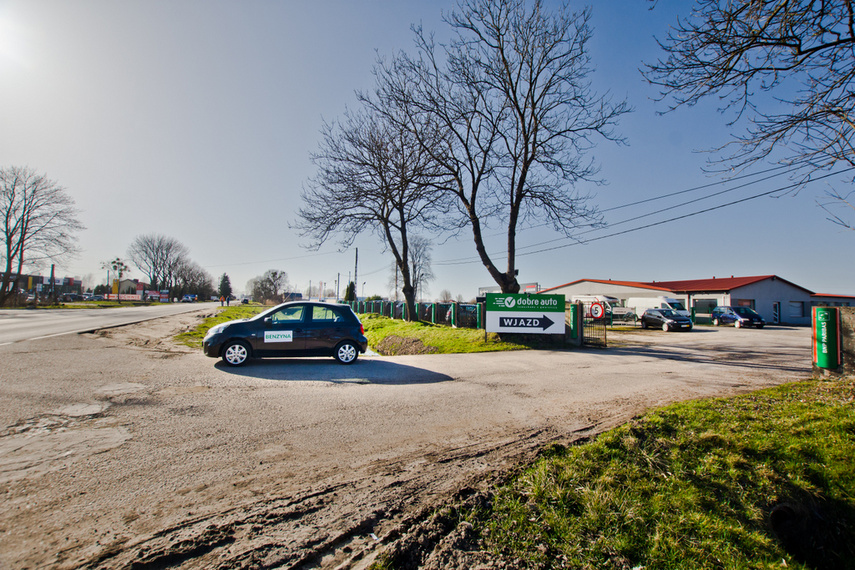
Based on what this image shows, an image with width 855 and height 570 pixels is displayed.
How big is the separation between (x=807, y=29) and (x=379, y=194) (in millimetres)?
14795

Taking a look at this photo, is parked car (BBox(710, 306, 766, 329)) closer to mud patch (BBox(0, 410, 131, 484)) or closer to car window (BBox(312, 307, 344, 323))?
car window (BBox(312, 307, 344, 323))

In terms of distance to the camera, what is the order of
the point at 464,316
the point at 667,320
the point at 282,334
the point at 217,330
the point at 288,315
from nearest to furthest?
the point at 217,330 < the point at 282,334 < the point at 288,315 < the point at 464,316 < the point at 667,320

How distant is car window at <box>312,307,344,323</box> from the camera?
924 cm

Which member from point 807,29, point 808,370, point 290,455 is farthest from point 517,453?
point 808,370

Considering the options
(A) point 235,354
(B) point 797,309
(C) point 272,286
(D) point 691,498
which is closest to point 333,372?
(A) point 235,354

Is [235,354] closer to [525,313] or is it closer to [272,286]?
[525,313]

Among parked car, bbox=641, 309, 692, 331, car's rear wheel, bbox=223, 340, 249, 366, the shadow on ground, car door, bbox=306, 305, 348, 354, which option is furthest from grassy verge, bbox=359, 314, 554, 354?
parked car, bbox=641, 309, 692, 331

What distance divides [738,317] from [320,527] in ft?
124

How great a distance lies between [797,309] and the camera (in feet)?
140

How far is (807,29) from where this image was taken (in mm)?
5887

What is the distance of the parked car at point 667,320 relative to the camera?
25141mm

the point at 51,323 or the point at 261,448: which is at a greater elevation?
the point at 51,323

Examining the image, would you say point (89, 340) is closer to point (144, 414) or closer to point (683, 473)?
point (144, 414)

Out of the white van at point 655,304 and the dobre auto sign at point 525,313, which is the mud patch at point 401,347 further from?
the white van at point 655,304
